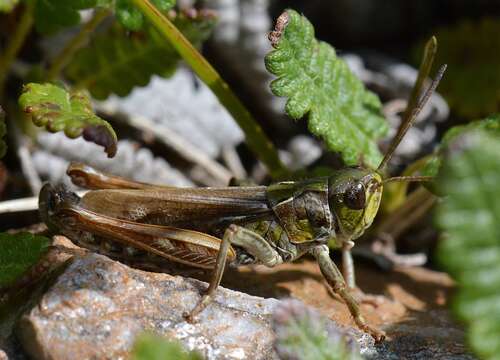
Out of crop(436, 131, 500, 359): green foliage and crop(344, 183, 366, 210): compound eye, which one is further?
crop(344, 183, 366, 210): compound eye

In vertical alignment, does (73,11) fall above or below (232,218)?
above

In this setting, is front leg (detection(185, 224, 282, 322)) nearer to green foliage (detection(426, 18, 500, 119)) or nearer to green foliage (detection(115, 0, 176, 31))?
green foliage (detection(115, 0, 176, 31))

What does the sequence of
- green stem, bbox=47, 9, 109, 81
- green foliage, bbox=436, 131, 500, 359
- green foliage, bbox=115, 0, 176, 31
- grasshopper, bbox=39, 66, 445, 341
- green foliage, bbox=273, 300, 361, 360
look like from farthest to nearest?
1. green stem, bbox=47, 9, 109, 81
2. green foliage, bbox=115, 0, 176, 31
3. grasshopper, bbox=39, 66, 445, 341
4. green foliage, bbox=273, 300, 361, 360
5. green foliage, bbox=436, 131, 500, 359

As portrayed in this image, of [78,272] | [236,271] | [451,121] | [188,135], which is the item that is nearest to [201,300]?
[78,272]

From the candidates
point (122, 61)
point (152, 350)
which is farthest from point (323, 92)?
point (152, 350)

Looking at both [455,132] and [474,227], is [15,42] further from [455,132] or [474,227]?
[474,227]

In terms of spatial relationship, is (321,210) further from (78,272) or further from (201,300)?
(78,272)

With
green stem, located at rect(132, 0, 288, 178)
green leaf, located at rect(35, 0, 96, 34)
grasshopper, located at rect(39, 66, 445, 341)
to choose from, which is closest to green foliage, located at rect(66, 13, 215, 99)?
green stem, located at rect(132, 0, 288, 178)
